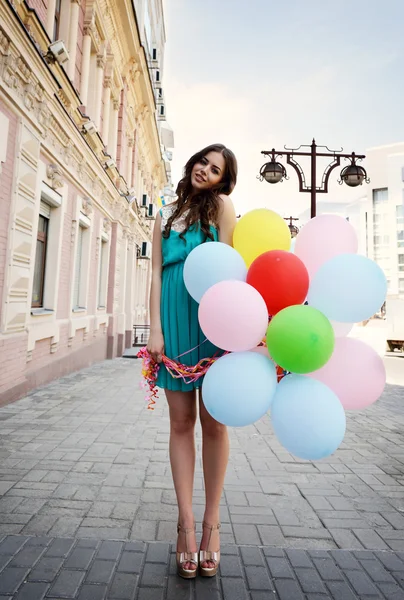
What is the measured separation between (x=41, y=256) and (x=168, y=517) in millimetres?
5941

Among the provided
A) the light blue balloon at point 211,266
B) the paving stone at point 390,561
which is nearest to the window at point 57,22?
the light blue balloon at point 211,266

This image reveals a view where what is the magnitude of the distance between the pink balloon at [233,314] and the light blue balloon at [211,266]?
83 mm

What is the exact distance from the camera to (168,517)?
2277 millimetres

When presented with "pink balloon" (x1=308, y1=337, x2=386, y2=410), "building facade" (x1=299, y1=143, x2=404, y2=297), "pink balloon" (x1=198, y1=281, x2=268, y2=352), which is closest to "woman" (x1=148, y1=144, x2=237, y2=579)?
"pink balloon" (x1=198, y1=281, x2=268, y2=352)

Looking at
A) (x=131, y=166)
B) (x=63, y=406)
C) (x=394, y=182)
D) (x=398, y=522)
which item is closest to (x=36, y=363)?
(x=63, y=406)

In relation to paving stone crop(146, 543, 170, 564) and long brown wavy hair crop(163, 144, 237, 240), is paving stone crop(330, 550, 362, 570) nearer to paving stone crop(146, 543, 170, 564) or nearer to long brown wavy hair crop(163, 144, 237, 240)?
paving stone crop(146, 543, 170, 564)

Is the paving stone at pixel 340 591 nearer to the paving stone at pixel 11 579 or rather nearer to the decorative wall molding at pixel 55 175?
the paving stone at pixel 11 579

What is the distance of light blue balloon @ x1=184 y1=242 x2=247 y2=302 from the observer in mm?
1555

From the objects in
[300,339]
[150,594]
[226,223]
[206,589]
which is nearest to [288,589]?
[206,589]

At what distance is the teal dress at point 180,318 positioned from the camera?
5.89 ft

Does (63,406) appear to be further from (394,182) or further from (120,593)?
(394,182)

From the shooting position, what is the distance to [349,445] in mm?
3885

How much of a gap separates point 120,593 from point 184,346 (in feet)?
3.61

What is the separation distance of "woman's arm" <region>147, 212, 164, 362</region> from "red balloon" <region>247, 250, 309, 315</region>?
546 millimetres
